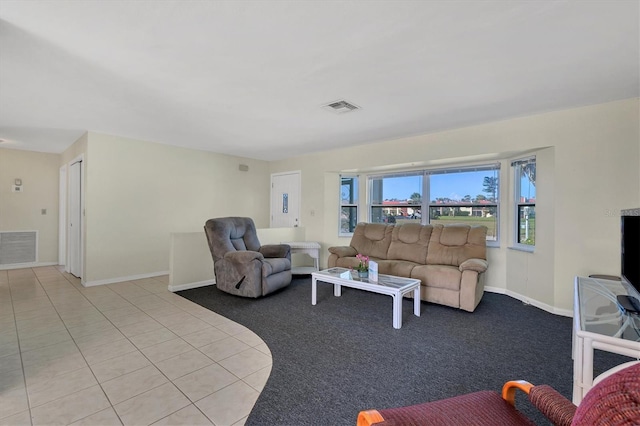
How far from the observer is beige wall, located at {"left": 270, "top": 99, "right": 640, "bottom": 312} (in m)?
3.04

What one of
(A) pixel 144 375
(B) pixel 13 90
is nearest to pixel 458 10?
(A) pixel 144 375

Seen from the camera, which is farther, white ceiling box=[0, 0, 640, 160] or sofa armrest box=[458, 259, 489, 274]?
sofa armrest box=[458, 259, 489, 274]

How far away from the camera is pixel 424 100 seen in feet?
10.1

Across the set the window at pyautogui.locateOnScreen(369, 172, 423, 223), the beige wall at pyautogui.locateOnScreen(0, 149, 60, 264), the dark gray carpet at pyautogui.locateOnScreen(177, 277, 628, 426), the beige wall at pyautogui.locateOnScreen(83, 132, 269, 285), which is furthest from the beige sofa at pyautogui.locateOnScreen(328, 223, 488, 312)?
the beige wall at pyautogui.locateOnScreen(0, 149, 60, 264)

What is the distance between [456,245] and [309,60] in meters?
3.20

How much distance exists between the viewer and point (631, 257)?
1.89 m

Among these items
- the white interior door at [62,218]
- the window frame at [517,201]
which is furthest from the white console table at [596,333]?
the white interior door at [62,218]

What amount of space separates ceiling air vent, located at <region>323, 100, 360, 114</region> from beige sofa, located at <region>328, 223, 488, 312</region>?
2.16 m

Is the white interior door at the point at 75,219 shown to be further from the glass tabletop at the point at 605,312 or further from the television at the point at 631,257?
the television at the point at 631,257

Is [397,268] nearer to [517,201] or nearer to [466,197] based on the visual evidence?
[466,197]

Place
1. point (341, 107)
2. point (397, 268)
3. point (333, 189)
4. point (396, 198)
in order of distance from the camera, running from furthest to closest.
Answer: point (333, 189), point (396, 198), point (397, 268), point (341, 107)

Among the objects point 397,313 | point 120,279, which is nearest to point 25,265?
point 120,279

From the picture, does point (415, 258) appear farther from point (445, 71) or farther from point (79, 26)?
point (79, 26)

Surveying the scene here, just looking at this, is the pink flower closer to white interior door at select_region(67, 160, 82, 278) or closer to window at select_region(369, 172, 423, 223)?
window at select_region(369, 172, 423, 223)
